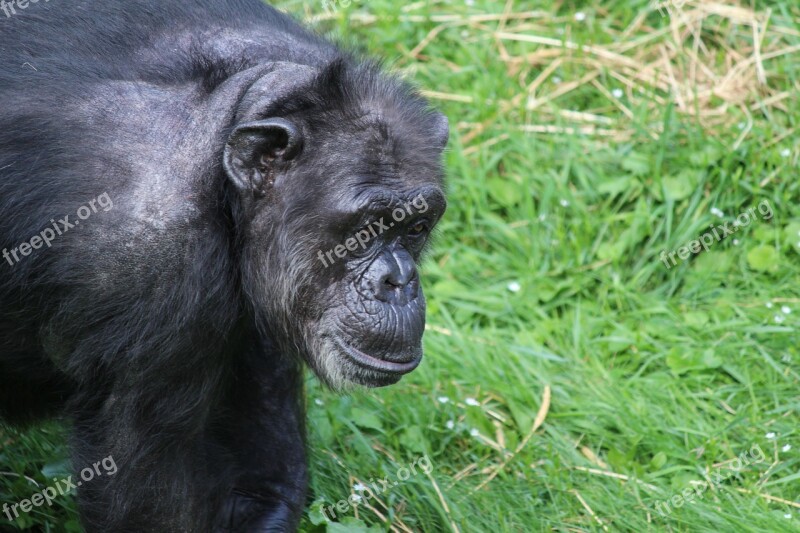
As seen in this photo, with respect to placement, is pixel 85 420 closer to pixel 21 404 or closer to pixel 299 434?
pixel 21 404

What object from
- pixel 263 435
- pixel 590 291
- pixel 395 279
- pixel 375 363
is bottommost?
pixel 590 291

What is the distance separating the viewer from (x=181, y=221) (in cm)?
417

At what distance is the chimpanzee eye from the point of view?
4.61 meters

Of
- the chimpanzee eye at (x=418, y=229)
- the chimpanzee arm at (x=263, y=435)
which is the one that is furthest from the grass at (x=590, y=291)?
the chimpanzee eye at (x=418, y=229)

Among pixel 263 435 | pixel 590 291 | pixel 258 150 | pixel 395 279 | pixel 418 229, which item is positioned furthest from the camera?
pixel 590 291

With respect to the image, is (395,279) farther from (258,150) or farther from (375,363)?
(258,150)

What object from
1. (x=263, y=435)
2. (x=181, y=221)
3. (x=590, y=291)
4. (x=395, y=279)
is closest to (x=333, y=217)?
(x=395, y=279)

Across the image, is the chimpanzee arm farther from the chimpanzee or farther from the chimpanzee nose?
the chimpanzee nose

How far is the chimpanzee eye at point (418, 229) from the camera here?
4.61 meters

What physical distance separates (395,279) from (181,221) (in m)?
0.87

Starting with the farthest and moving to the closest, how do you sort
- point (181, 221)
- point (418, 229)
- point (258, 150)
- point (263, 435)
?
point (263, 435)
point (418, 229)
point (258, 150)
point (181, 221)

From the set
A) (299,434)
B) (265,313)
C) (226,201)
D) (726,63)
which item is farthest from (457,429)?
(726,63)

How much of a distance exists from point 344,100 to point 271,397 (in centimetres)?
154

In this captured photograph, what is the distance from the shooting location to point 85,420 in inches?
171
